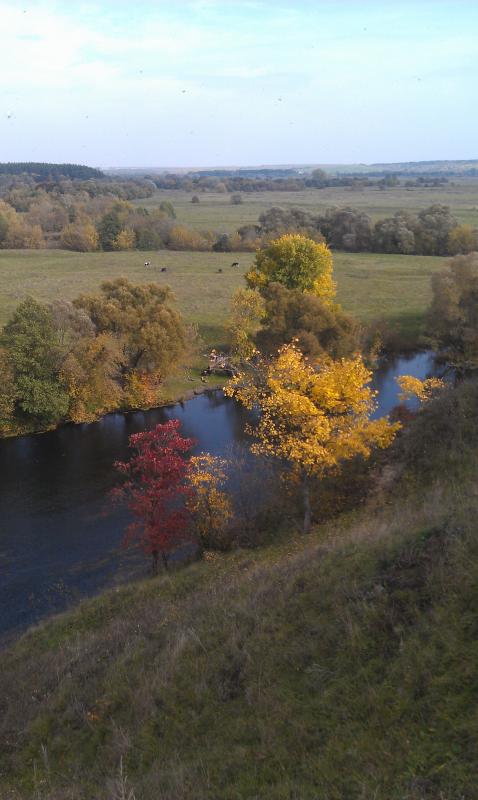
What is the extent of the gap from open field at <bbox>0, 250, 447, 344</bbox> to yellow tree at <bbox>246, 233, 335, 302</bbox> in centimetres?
872

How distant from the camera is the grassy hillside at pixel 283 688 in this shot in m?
8.96

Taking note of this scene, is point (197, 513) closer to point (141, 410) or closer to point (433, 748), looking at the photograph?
point (433, 748)

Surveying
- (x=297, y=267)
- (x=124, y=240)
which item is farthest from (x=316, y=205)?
(x=297, y=267)

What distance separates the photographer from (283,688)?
36.8 ft

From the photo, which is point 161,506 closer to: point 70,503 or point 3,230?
point 70,503

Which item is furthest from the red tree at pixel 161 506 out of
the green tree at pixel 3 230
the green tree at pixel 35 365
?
the green tree at pixel 3 230

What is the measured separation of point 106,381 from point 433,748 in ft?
126

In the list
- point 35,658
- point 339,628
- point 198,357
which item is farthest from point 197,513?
point 198,357

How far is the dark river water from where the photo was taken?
25.2m

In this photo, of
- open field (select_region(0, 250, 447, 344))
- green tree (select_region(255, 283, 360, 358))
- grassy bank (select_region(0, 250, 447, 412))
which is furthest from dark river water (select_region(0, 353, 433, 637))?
open field (select_region(0, 250, 447, 344))

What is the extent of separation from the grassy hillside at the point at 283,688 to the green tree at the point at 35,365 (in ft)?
85.2

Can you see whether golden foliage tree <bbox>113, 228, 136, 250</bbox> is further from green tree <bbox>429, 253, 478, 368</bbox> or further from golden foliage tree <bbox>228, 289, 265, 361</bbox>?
green tree <bbox>429, 253, 478, 368</bbox>

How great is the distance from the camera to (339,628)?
12.0m

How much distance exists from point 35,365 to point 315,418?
2606 centimetres
